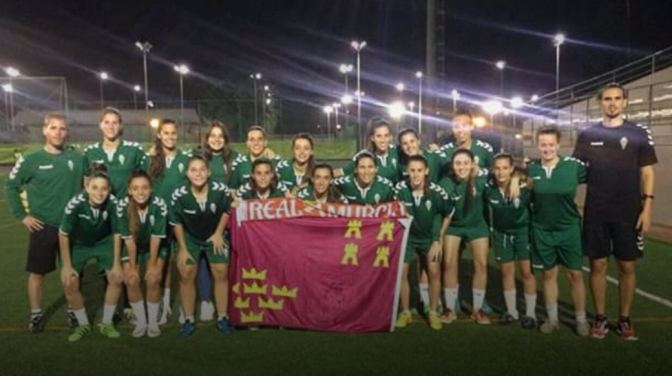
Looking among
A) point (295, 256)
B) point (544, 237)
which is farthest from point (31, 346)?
point (544, 237)

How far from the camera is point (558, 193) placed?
5125mm

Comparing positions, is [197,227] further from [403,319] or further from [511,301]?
[511,301]

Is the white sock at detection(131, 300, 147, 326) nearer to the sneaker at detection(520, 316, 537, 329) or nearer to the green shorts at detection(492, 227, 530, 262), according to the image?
the green shorts at detection(492, 227, 530, 262)

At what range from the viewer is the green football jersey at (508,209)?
17.4 feet

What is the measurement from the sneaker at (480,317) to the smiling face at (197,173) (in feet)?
9.02

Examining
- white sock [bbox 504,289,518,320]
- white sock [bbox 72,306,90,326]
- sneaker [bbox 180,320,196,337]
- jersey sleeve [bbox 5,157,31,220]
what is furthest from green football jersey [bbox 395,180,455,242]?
jersey sleeve [bbox 5,157,31,220]

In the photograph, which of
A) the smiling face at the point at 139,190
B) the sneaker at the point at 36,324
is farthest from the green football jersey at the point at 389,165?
the sneaker at the point at 36,324

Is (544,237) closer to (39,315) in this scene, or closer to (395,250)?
(395,250)

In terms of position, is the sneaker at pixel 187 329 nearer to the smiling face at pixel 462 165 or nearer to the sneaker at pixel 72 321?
the sneaker at pixel 72 321

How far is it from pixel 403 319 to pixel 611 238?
1.90 metres

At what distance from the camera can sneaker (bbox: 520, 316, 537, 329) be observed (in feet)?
17.7

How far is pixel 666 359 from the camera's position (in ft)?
15.1

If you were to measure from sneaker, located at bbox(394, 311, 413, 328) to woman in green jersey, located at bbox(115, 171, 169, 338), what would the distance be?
212 cm

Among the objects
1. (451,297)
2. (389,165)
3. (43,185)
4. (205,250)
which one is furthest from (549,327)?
(43,185)
